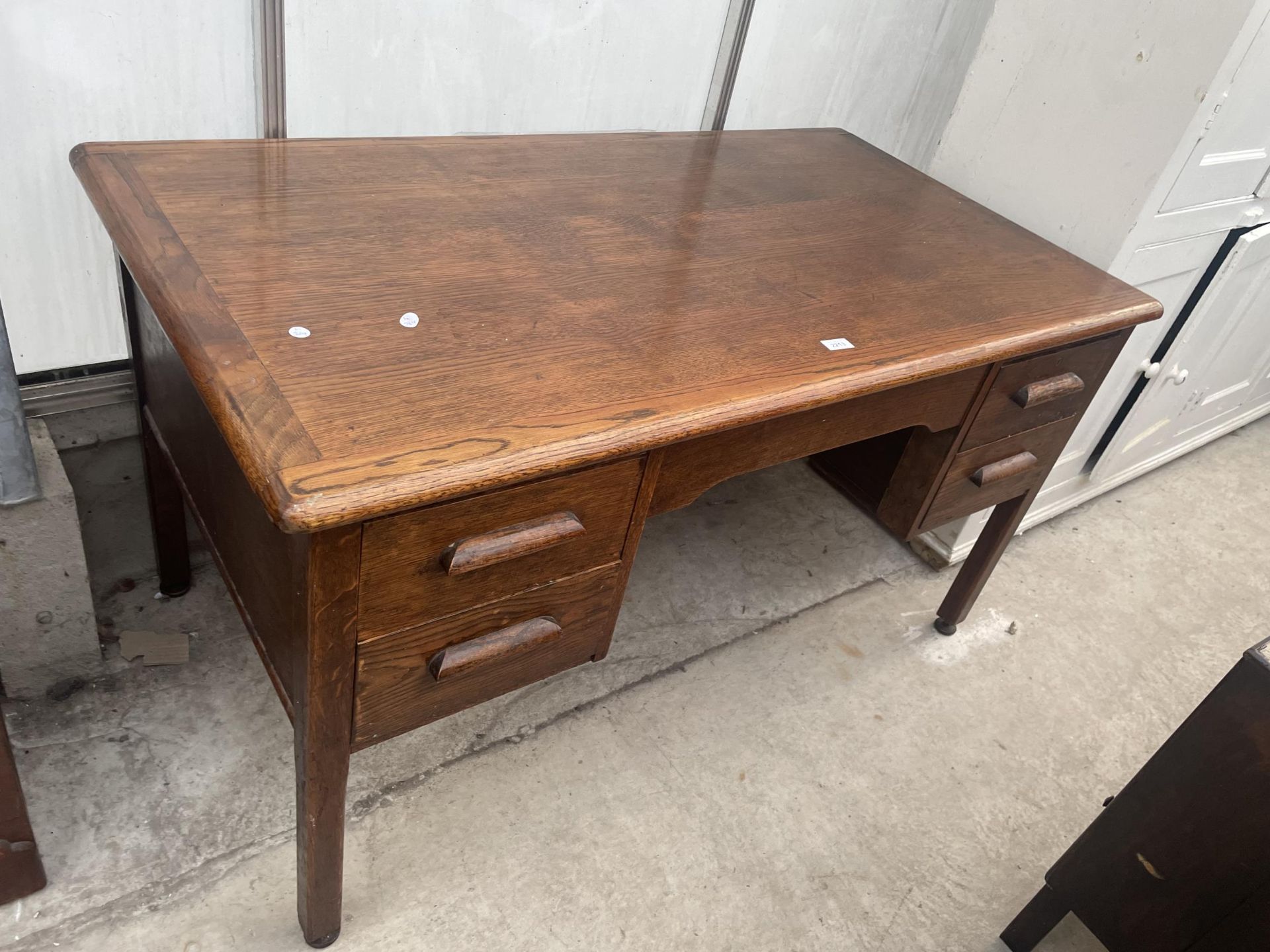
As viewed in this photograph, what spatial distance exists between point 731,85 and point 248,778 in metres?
1.59

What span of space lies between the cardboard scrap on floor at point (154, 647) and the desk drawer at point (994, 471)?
1.29 m

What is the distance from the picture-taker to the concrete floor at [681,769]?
1.39 m

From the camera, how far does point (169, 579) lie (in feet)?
5.62

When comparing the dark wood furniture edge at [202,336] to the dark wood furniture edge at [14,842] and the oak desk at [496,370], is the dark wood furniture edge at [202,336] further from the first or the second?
the dark wood furniture edge at [14,842]

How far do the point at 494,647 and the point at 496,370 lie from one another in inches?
12.8

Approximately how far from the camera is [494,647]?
3.64 feet

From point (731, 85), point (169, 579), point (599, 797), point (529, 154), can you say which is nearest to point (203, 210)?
point (529, 154)

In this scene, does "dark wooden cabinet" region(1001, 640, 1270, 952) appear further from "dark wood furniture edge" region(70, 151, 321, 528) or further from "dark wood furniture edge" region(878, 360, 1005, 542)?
"dark wood furniture edge" region(70, 151, 321, 528)

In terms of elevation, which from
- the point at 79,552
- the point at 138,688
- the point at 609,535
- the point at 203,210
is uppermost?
the point at 203,210

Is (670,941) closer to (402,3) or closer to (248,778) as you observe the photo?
(248,778)

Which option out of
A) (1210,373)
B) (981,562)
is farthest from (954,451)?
(1210,373)

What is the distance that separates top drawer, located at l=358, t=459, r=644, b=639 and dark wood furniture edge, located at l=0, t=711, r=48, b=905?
555mm

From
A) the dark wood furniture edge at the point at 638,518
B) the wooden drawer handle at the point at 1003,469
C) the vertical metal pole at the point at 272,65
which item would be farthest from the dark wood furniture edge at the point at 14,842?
the wooden drawer handle at the point at 1003,469

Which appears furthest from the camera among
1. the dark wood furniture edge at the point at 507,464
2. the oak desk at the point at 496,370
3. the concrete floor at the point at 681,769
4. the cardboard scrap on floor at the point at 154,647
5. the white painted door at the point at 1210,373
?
the white painted door at the point at 1210,373
